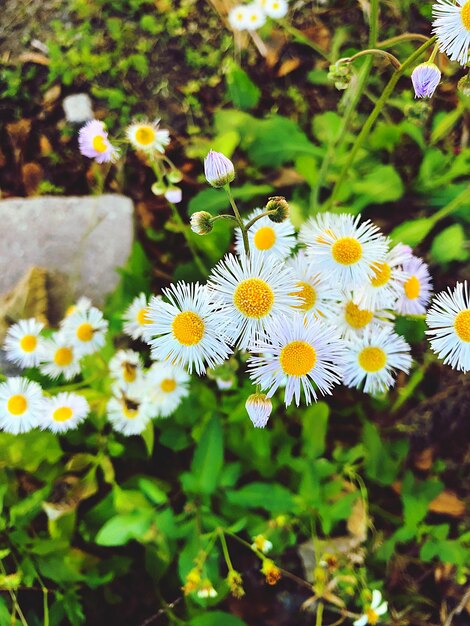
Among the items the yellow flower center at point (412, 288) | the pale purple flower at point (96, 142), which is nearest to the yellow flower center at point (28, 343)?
the pale purple flower at point (96, 142)

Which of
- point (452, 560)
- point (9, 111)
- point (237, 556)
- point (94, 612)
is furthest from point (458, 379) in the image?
point (9, 111)

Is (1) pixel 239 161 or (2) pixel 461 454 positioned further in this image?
(1) pixel 239 161

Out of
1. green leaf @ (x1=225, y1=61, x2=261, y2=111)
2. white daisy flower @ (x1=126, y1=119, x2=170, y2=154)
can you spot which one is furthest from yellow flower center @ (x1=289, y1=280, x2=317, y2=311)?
green leaf @ (x1=225, y1=61, x2=261, y2=111)

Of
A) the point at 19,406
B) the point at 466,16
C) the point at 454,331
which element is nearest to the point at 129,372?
the point at 19,406

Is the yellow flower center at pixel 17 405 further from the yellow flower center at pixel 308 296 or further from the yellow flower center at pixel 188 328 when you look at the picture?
the yellow flower center at pixel 308 296

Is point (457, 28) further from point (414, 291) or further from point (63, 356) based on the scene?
point (63, 356)

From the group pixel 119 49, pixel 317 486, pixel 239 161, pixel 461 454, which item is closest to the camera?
pixel 317 486

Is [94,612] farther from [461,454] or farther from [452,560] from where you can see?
[461,454]
